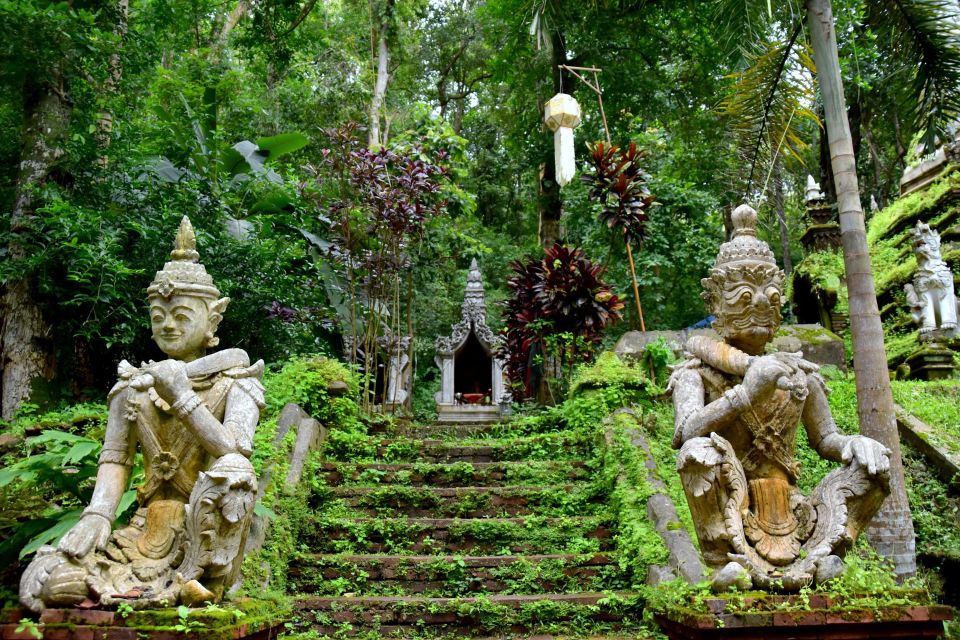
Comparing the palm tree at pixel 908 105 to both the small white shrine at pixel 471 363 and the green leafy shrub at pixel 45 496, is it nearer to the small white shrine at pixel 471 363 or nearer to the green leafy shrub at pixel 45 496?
the green leafy shrub at pixel 45 496

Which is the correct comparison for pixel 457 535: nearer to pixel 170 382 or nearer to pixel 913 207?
pixel 170 382

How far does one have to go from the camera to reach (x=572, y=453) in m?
7.17

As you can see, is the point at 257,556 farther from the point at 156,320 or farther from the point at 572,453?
the point at 572,453

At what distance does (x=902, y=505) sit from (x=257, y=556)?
4427 mm

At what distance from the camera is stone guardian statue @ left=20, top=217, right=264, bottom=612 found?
325 cm

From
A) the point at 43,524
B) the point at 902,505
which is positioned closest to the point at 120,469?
the point at 43,524

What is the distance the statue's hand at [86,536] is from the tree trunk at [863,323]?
181 inches

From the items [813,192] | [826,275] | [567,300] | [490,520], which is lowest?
[490,520]

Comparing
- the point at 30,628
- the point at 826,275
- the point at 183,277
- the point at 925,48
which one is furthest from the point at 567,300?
the point at 826,275

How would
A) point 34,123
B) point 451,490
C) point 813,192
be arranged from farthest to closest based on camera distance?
1. point 813,192
2. point 34,123
3. point 451,490

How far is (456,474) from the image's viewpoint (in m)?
6.69

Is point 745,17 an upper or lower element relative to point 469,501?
upper

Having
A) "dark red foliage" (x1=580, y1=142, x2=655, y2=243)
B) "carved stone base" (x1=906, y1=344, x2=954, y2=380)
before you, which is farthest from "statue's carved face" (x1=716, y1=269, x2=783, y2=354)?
"carved stone base" (x1=906, y1=344, x2=954, y2=380)

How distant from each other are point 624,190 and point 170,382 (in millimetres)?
6799
